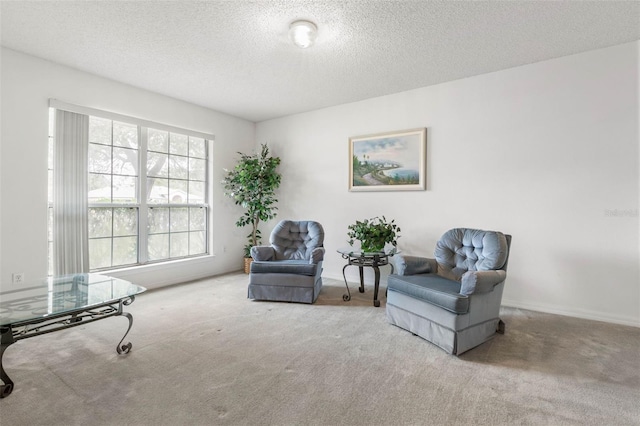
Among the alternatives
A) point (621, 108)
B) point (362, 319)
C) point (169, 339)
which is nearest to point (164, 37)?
point (169, 339)

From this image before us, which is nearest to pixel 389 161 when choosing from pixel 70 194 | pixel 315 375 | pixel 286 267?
pixel 286 267

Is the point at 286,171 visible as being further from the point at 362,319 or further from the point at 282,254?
the point at 362,319

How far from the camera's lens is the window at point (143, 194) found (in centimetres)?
394

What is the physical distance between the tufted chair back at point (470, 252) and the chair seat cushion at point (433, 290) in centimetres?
20

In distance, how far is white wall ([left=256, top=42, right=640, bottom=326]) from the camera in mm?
3049

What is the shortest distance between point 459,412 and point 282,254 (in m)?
2.92

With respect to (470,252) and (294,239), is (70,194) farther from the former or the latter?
(470,252)

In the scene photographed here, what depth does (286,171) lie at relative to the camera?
5477 millimetres

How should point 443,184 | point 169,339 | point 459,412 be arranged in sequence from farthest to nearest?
point 443,184, point 169,339, point 459,412

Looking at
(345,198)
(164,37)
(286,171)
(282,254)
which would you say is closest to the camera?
(164,37)

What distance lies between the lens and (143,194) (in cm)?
436

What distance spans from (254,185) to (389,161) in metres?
2.18

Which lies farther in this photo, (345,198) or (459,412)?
(345,198)

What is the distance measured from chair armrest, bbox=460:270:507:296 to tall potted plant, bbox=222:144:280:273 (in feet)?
11.4
